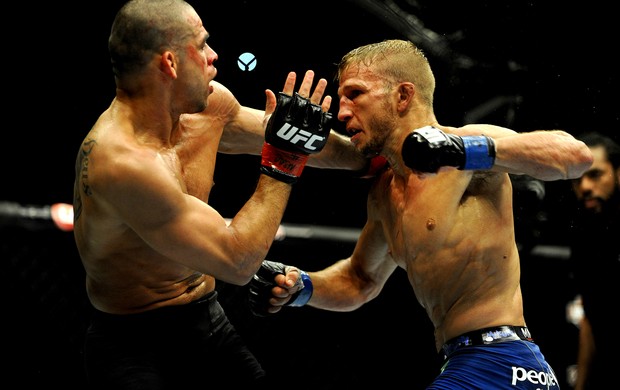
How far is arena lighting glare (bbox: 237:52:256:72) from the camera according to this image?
12.2 feet

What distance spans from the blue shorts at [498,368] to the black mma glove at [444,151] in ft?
1.76

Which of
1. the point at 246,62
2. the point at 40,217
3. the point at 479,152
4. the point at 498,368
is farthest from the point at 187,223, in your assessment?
the point at 246,62

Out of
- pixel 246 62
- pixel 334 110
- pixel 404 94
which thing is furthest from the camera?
pixel 334 110

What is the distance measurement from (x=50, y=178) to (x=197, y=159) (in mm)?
1610

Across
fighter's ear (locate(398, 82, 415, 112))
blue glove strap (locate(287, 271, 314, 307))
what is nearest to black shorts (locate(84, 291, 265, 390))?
blue glove strap (locate(287, 271, 314, 307))

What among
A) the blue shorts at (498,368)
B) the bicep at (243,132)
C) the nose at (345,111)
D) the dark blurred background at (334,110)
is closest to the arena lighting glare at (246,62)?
the dark blurred background at (334,110)

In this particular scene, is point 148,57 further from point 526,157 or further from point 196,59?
point 526,157

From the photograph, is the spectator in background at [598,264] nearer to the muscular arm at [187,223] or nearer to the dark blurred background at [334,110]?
the dark blurred background at [334,110]

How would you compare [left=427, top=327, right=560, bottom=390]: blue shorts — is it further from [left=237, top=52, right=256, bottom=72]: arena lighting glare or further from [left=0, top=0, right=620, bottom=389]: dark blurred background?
[left=237, top=52, right=256, bottom=72]: arena lighting glare

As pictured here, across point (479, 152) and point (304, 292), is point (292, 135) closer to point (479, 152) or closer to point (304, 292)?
point (479, 152)

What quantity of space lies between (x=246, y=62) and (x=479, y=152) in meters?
1.99

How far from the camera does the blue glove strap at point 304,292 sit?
2.52m

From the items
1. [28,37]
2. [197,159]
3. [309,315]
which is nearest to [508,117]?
[309,315]

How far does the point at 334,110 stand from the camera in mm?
3900
